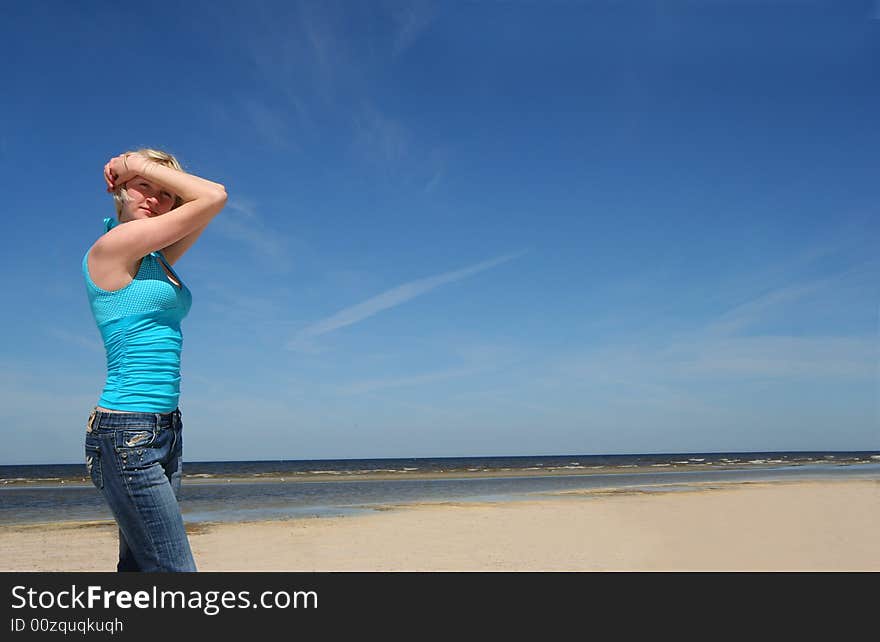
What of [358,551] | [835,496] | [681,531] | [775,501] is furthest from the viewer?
[835,496]

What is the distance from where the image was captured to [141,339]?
92.2 inches

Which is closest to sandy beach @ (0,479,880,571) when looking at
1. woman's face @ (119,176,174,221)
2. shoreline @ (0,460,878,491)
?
woman's face @ (119,176,174,221)

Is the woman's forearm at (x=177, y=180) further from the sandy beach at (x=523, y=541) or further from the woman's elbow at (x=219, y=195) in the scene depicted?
the sandy beach at (x=523, y=541)

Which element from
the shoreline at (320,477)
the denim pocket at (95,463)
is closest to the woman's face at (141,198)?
the denim pocket at (95,463)

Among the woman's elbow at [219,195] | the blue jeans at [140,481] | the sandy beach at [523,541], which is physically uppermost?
the woman's elbow at [219,195]

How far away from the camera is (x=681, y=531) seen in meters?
11.7

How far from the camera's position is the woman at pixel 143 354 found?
7.32 feet

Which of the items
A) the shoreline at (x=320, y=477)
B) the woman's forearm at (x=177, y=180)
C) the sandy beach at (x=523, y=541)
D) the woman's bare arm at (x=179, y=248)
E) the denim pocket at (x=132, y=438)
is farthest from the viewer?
the shoreline at (x=320, y=477)

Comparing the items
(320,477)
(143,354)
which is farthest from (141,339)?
(320,477)
